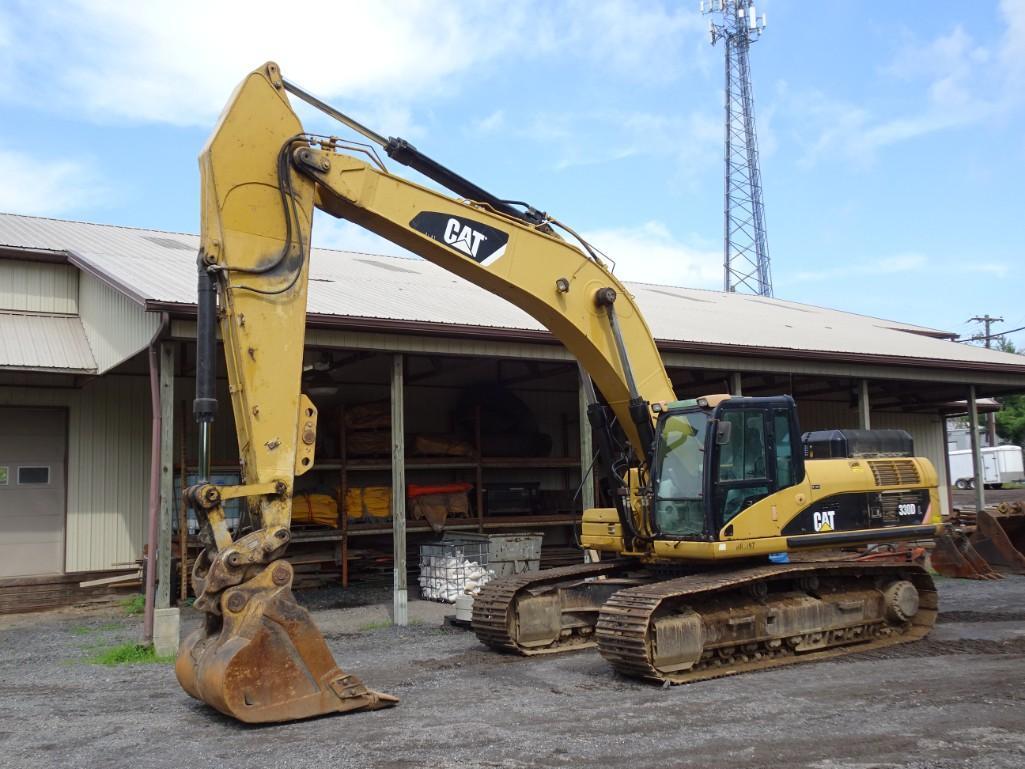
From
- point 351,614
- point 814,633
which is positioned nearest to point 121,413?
point 351,614

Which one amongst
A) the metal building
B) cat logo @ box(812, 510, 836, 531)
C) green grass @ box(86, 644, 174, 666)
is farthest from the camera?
the metal building

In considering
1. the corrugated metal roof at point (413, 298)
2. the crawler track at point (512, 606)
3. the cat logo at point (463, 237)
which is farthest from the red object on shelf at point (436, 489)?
the cat logo at point (463, 237)

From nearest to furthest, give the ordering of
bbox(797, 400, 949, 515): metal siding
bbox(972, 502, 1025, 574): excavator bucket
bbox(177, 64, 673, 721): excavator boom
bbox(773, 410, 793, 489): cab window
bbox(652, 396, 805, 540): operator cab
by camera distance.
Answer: bbox(177, 64, 673, 721): excavator boom
bbox(652, 396, 805, 540): operator cab
bbox(773, 410, 793, 489): cab window
bbox(972, 502, 1025, 574): excavator bucket
bbox(797, 400, 949, 515): metal siding

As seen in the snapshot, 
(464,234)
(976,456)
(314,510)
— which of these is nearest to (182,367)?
(314,510)

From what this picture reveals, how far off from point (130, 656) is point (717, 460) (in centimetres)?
603

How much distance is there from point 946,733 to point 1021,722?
0.62 metres

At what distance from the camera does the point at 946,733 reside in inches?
235

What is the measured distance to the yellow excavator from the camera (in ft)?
20.2

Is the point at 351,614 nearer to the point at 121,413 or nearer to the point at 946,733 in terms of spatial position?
the point at 121,413

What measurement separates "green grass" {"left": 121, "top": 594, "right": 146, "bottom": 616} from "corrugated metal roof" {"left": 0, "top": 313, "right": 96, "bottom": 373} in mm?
3199

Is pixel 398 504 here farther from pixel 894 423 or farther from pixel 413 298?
pixel 894 423

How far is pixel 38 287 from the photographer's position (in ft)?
48.0

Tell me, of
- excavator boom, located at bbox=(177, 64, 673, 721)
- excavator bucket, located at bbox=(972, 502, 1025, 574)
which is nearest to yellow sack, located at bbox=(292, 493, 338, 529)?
excavator boom, located at bbox=(177, 64, 673, 721)

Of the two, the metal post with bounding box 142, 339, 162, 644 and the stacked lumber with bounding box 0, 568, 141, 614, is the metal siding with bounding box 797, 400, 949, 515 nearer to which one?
the stacked lumber with bounding box 0, 568, 141, 614
